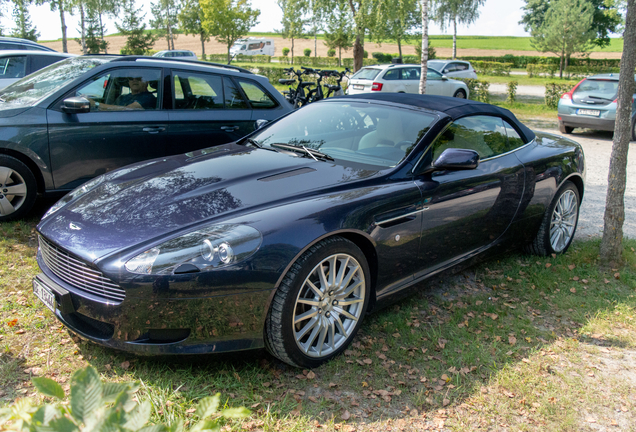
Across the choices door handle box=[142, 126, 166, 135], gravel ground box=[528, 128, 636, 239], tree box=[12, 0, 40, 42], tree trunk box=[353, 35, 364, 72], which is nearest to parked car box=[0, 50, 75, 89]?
door handle box=[142, 126, 166, 135]

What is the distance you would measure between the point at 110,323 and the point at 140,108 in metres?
3.43

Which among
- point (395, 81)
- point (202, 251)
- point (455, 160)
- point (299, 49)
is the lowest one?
point (202, 251)

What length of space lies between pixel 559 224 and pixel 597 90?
30.9 feet

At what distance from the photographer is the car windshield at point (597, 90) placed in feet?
40.9

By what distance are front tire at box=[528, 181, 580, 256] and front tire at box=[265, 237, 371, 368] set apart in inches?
95.7

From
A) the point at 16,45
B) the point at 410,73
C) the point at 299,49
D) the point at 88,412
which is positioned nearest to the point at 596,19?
the point at 299,49

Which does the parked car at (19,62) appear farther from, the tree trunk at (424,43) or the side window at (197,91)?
the tree trunk at (424,43)

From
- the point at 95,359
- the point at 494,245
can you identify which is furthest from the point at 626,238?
the point at 95,359

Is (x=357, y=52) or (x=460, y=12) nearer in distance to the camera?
(x=357, y=52)

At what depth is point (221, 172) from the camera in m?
3.48

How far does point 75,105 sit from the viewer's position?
16.0 feet

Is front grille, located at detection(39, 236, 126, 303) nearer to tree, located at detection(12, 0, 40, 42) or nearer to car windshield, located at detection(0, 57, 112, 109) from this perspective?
car windshield, located at detection(0, 57, 112, 109)

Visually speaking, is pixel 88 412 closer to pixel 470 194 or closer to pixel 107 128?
pixel 470 194

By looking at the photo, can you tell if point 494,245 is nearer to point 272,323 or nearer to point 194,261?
point 272,323
